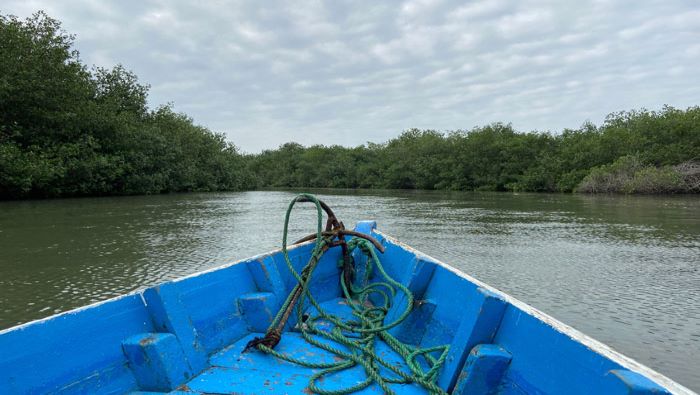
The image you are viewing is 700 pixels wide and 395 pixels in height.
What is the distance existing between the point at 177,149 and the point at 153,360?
31410 millimetres

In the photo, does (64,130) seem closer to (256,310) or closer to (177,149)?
(177,149)

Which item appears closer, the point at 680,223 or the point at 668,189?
the point at 680,223

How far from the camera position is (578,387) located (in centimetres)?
149

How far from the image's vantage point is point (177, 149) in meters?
31.2

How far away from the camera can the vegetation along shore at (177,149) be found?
1877 centimetres

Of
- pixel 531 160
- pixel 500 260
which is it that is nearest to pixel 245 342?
pixel 500 260

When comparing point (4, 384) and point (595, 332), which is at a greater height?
point (4, 384)

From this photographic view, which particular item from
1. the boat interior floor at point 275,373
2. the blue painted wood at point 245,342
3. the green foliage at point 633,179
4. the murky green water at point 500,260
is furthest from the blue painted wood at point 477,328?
A: the green foliage at point 633,179

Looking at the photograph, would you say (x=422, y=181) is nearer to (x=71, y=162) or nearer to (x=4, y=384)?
(x=71, y=162)

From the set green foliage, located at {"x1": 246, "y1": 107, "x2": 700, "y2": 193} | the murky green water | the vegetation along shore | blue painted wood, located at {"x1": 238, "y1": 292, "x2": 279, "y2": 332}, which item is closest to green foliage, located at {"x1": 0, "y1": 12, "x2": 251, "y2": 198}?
the vegetation along shore

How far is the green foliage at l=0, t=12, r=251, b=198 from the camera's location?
708 inches

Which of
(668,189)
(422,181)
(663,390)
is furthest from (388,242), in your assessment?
(422,181)

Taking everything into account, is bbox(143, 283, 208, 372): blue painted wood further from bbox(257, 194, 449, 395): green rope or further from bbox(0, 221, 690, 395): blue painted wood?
bbox(257, 194, 449, 395): green rope

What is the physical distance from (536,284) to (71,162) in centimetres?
2045
